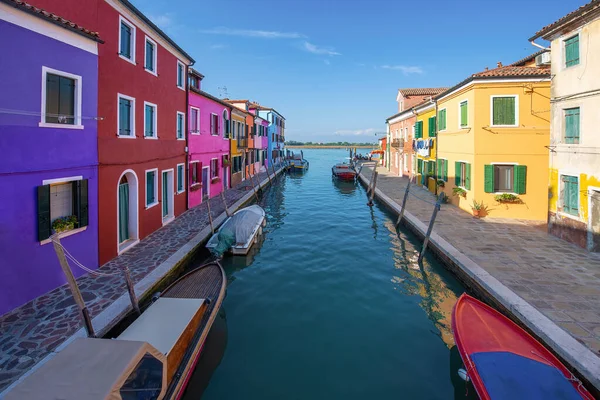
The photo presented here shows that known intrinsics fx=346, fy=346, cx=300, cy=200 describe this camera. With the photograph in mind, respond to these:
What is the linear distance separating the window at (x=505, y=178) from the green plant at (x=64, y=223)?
16554mm

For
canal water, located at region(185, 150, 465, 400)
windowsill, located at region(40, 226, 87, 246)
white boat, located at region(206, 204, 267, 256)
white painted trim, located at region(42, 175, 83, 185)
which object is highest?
white painted trim, located at region(42, 175, 83, 185)

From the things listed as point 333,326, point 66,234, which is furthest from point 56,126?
point 333,326

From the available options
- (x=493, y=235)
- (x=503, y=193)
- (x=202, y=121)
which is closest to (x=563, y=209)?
(x=493, y=235)

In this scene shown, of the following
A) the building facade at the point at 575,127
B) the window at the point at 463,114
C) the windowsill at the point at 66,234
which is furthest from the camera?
the window at the point at 463,114

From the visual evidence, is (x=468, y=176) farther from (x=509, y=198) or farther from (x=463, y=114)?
(x=463, y=114)

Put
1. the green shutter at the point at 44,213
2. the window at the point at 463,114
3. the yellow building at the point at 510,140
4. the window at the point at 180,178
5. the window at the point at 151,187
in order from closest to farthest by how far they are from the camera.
Result: the green shutter at the point at 44,213 → the window at the point at 151,187 → the yellow building at the point at 510,140 → the window at the point at 180,178 → the window at the point at 463,114

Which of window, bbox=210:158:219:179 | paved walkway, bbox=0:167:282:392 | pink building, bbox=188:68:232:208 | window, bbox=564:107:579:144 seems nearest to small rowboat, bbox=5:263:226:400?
paved walkway, bbox=0:167:282:392

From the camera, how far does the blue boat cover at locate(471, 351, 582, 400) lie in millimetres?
4984

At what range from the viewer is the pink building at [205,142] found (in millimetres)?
19234

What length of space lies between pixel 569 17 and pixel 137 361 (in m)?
15.5

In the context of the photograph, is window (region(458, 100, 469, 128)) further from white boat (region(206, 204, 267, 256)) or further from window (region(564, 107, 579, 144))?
white boat (region(206, 204, 267, 256))

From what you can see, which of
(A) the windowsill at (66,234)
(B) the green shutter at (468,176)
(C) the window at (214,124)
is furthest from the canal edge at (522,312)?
(C) the window at (214,124)

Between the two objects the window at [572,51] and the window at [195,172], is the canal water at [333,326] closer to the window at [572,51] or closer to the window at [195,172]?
the window at [195,172]

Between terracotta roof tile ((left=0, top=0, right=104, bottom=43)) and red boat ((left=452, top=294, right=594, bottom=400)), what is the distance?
10.8m
